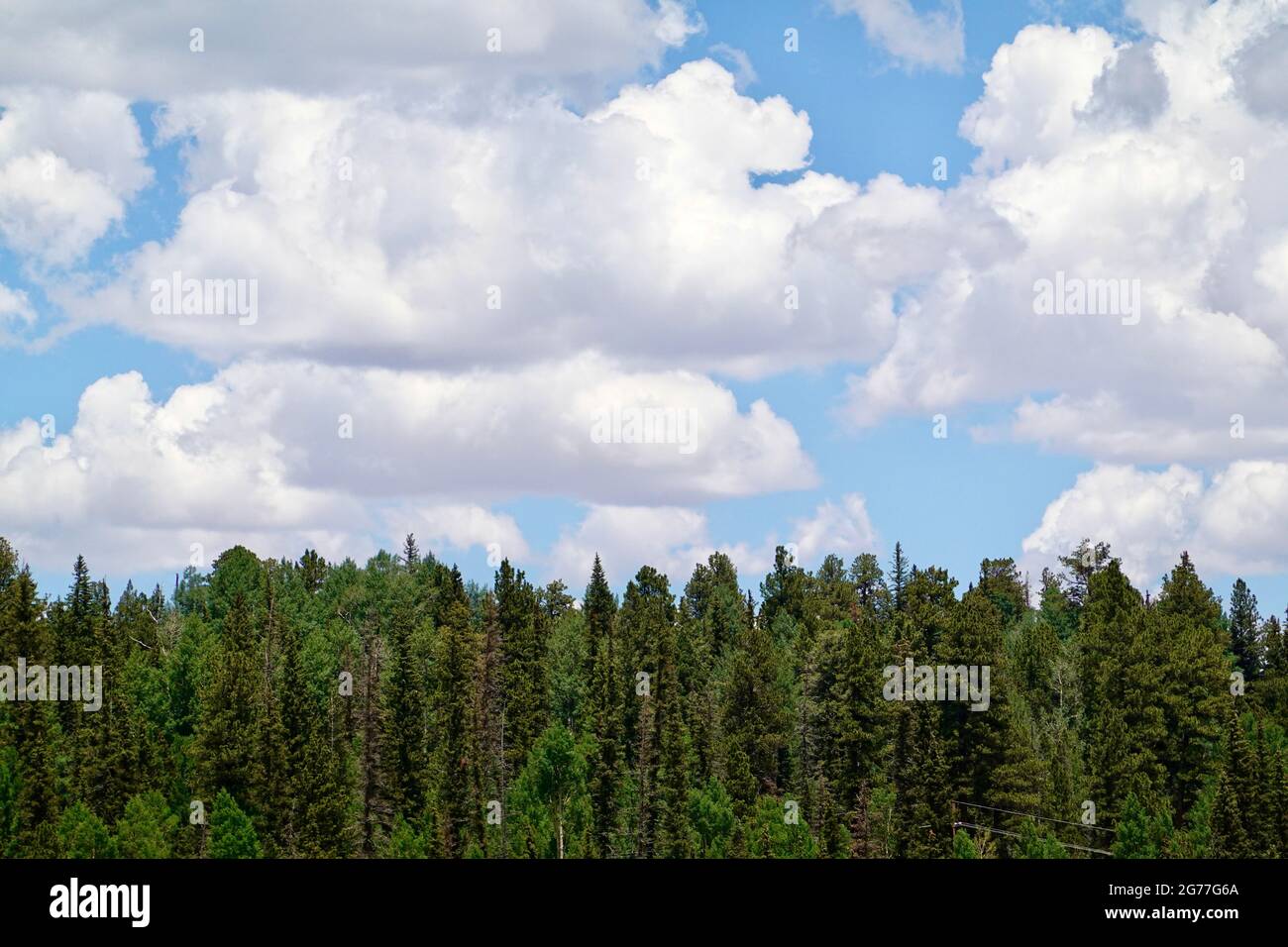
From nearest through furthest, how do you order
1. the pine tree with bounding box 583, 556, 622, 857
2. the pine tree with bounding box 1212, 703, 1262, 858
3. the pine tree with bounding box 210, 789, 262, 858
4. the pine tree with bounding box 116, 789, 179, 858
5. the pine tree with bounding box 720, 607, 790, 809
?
the pine tree with bounding box 1212, 703, 1262, 858
the pine tree with bounding box 116, 789, 179, 858
the pine tree with bounding box 210, 789, 262, 858
the pine tree with bounding box 583, 556, 622, 857
the pine tree with bounding box 720, 607, 790, 809

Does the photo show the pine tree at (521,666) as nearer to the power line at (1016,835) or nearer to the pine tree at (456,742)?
the pine tree at (456,742)

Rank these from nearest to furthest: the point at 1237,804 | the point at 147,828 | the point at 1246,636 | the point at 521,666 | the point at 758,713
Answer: the point at 1237,804 → the point at 147,828 → the point at 758,713 → the point at 521,666 → the point at 1246,636

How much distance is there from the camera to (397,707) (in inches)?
4454

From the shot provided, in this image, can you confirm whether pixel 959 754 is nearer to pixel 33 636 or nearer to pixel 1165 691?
pixel 1165 691

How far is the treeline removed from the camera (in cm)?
8869

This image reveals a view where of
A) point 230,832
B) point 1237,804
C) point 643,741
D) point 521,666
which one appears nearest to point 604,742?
point 643,741

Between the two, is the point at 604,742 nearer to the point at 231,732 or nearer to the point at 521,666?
the point at 521,666

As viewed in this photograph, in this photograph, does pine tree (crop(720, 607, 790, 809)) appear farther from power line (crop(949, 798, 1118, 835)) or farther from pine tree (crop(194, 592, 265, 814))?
pine tree (crop(194, 592, 265, 814))

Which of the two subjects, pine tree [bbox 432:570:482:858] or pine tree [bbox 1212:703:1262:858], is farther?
pine tree [bbox 432:570:482:858]

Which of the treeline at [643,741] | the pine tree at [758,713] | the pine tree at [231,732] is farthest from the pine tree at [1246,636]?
the pine tree at [231,732]

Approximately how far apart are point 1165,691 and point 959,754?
1488 centimetres

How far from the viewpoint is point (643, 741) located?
10494cm

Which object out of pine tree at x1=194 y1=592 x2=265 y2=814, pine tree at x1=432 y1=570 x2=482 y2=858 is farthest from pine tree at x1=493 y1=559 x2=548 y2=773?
pine tree at x1=194 y1=592 x2=265 y2=814

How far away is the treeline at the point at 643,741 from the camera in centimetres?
8869
